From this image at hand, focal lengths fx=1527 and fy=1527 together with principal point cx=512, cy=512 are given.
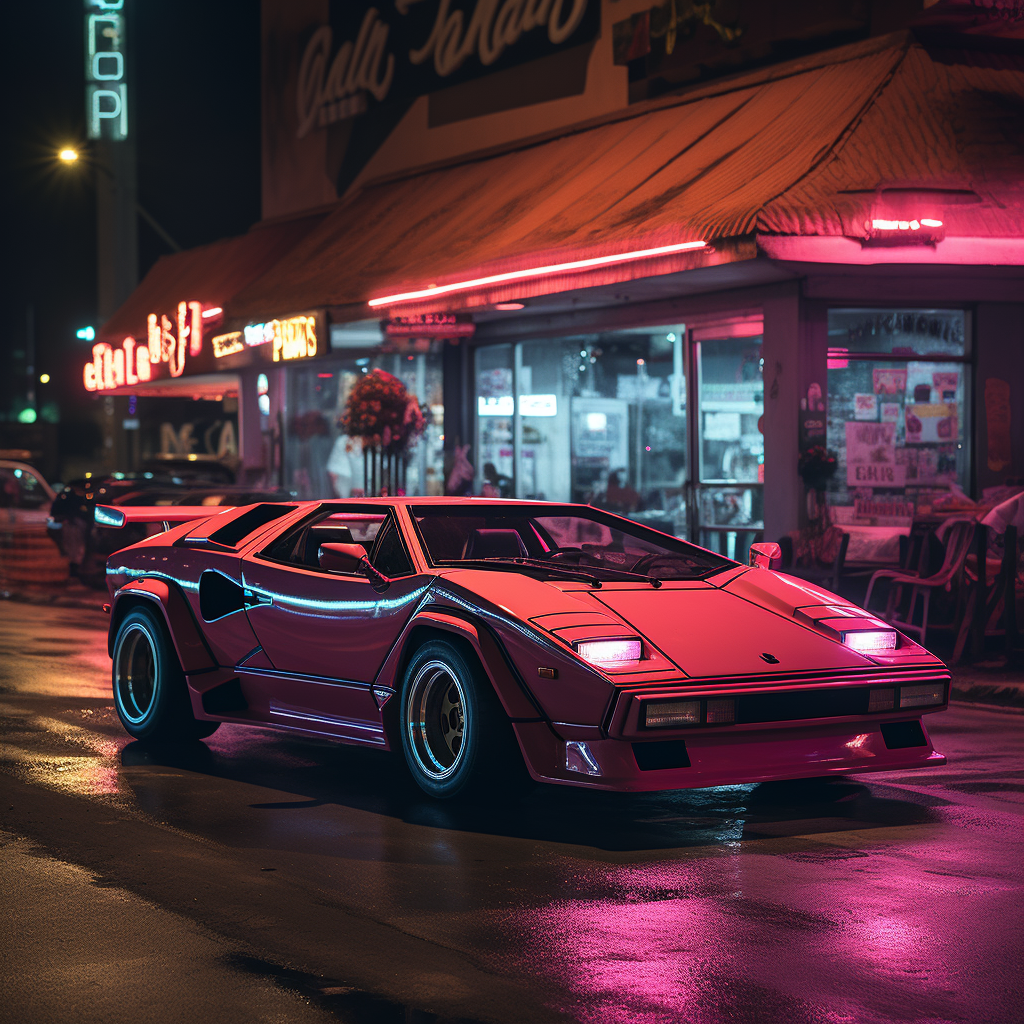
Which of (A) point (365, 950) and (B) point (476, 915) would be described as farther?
(B) point (476, 915)

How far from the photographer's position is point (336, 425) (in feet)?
76.3

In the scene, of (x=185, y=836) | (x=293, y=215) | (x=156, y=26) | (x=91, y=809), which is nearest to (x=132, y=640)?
(x=91, y=809)

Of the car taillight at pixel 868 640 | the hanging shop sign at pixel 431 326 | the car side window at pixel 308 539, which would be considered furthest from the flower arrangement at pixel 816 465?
the car taillight at pixel 868 640

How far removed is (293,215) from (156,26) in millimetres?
18826

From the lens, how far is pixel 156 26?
132 ft

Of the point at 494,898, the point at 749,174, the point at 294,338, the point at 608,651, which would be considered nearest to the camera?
the point at 494,898

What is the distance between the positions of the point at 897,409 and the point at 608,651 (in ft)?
30.4

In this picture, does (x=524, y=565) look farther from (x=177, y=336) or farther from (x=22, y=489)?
(x=22, y=489)

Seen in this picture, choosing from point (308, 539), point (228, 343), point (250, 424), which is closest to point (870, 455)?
point (308, 539)

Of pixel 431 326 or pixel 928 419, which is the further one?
pixel 431 326

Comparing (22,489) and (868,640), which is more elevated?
(22,489)

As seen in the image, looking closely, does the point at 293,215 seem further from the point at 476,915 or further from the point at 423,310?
the point at 476,915

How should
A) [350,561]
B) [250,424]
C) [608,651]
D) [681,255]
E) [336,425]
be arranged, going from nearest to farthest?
[608,651], [350,561], [681,255], [336,425], [250,424]

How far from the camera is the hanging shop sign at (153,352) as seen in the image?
23666 millimetres
